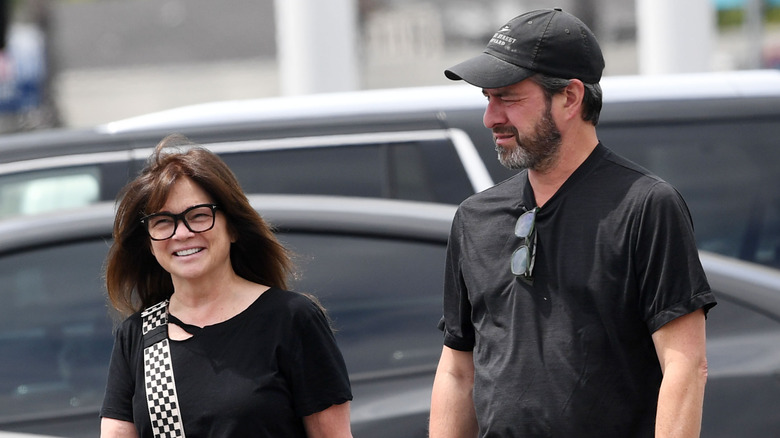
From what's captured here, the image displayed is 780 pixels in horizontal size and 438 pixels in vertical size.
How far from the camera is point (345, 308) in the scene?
3.36 m

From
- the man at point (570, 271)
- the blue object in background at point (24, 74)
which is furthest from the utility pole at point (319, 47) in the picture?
the blue object in background at point (24, 74)

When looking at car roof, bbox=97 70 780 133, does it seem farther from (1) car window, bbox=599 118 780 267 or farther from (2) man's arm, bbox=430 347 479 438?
(2) man's arm, bbox=430 347 479 438

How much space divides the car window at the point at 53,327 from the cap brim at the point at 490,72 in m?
1.33

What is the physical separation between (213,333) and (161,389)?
6.4 inches

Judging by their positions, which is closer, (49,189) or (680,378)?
(680,378)

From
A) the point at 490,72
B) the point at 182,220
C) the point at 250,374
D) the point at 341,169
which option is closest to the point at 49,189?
the point at 341,169

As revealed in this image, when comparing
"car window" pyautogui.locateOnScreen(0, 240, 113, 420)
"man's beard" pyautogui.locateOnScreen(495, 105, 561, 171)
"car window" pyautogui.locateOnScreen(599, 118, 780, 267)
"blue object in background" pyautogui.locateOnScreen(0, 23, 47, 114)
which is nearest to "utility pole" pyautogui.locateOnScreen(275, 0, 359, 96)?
"car window" pyautogui.locateOnScreen(599, 118, 780, 267)

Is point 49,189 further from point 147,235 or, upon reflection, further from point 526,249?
point 526,249

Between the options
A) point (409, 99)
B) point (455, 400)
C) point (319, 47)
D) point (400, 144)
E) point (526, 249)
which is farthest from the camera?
point (319, 47)

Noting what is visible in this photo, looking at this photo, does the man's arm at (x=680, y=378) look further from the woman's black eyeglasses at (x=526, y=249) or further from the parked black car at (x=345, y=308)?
the parked black car at (x=345, y=308)

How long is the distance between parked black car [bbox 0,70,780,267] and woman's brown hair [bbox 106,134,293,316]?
3.22 feet

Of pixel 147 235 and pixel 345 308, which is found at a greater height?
pixel 147 235

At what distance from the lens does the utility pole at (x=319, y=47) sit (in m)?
7.16

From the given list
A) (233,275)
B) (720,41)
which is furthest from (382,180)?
(720,41)
